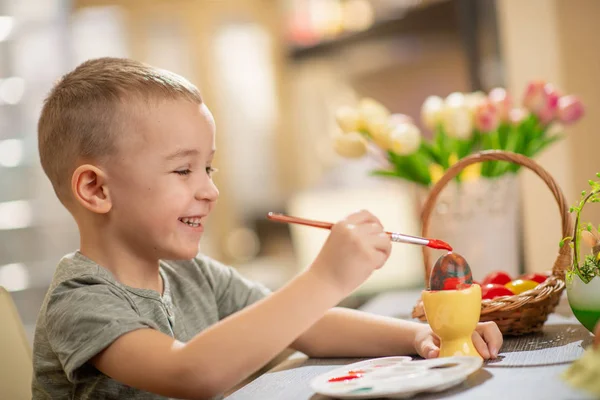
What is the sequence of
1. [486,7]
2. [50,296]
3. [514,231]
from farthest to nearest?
[486,7], [514,231], [50,296]

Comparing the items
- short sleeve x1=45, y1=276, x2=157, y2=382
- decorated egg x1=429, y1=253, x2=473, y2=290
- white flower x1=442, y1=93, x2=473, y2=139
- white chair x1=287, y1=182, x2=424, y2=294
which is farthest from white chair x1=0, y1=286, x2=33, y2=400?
white chair x1=287, y1=182, x2=424, y2=294

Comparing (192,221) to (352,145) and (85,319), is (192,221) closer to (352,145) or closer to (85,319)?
(85,319)

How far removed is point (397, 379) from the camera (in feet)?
2.46

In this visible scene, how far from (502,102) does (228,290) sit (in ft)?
2.35

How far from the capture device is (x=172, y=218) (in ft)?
3.30

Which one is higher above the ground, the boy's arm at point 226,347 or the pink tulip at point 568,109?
the pink tulip at point 568,109

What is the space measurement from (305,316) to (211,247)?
4221 millimetres

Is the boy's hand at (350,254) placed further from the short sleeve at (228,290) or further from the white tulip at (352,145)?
the white tulip at (352,145)

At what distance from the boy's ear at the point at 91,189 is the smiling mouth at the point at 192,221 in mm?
104

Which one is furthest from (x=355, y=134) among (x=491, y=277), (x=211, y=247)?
(x=211, y=247)

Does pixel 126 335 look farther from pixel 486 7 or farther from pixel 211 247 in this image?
pixel 211 247

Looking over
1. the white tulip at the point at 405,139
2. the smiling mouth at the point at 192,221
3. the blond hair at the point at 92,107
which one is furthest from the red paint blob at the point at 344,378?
the white tulip at the point at 405,139

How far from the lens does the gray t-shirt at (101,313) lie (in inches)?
33.9

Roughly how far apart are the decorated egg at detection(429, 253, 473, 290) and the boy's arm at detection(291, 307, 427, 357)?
16cm
